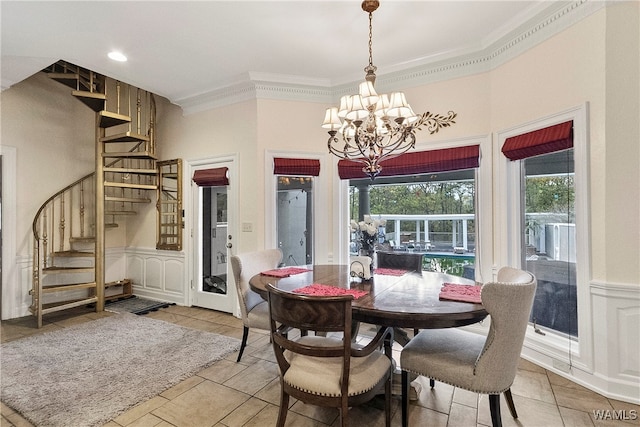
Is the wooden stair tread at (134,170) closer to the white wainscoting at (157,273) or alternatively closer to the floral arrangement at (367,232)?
the white wainscoting at (157,273)

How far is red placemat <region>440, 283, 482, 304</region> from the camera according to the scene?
183 cm

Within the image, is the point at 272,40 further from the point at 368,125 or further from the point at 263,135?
the point at 368,125

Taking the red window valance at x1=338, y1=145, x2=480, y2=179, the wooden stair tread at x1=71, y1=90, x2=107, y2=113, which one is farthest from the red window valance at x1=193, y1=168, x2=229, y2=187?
the red window valance at x1=338, y1=145, x2=480, y2=179

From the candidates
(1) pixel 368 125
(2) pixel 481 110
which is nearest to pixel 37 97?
(1) pixel 368 125

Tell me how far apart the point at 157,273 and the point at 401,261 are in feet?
12.1

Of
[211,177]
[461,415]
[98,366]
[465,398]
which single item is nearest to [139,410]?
[98,366]

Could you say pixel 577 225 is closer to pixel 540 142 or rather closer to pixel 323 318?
pixel 540 142

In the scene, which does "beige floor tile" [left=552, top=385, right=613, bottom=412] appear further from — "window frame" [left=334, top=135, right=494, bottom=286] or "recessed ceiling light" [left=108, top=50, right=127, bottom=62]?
"recessed ceiling light" [left=108, top=50, right=127, bottom=62]

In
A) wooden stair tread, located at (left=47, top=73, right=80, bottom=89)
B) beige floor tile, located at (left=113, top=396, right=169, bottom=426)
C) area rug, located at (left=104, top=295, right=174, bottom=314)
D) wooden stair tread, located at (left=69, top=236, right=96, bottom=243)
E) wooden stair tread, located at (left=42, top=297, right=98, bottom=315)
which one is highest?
wooden stair tread, located at (left=47, top=73, right=80, bottom=89)

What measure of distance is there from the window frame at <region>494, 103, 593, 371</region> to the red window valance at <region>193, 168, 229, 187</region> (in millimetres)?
3182

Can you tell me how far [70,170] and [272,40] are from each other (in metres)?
3.57

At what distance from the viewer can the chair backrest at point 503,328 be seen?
4.98 ft

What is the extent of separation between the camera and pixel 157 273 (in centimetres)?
464

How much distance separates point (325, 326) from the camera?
152cm
